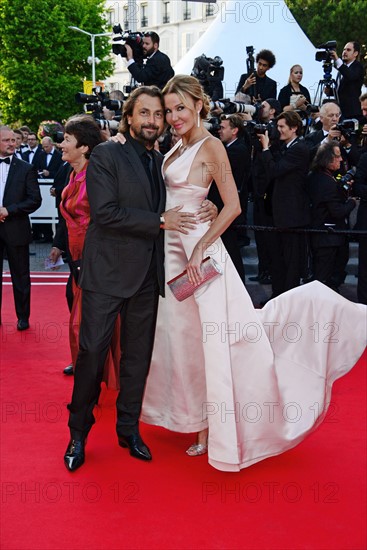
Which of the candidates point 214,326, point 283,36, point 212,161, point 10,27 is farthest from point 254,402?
point 10,27

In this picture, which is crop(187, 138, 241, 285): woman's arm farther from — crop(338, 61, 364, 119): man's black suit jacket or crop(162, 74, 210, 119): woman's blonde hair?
crop(338, 61, 364, 119): man's black suit jacket

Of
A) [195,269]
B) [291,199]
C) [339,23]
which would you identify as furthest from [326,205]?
[339,23]

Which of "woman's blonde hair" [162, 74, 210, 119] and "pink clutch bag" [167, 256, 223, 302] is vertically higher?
"woman's blonde hair" [162, 74, 210, 119]

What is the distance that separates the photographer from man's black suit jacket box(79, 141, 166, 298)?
297 cm

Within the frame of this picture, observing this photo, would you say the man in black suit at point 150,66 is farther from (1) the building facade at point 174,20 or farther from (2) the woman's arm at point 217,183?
(1) the building facade at point 174,20

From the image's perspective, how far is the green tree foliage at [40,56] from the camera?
31.5 metres

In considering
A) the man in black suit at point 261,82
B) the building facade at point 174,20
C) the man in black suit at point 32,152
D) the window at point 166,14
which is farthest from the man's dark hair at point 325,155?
the window at point 166,14

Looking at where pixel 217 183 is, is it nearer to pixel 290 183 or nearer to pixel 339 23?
pixel 290 183

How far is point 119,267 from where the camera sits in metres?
3.28

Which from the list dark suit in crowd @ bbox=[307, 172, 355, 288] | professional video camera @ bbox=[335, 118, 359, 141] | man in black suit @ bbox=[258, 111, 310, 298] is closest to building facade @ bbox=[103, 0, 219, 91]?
professional video camera @ bbox=[335, 118, 359, 141]

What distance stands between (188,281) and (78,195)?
1.26 m

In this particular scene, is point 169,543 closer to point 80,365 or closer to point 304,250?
point 80,365

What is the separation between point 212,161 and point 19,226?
3096mm

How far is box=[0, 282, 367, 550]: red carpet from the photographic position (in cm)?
275
